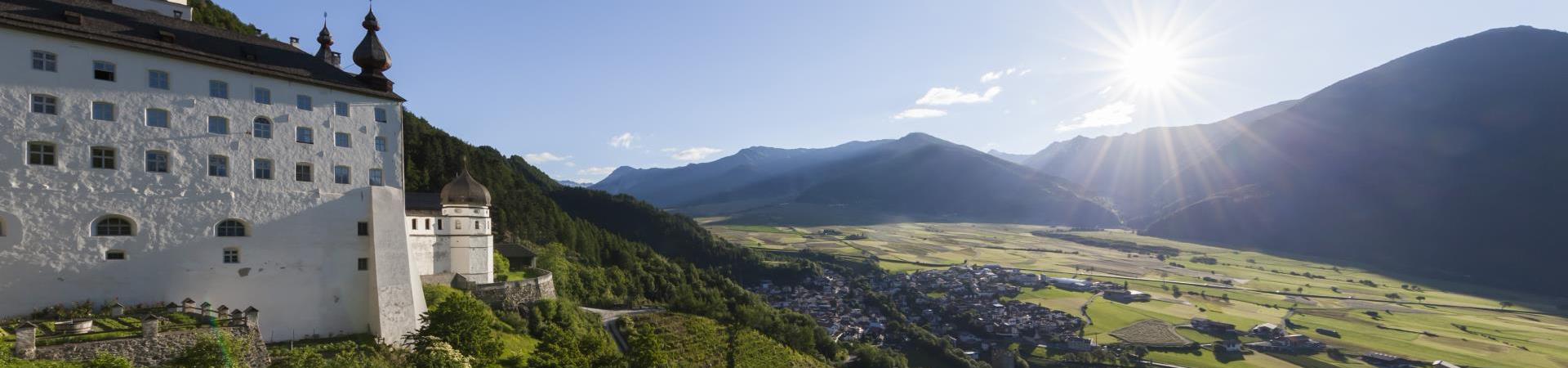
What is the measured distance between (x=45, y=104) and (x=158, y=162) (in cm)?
348

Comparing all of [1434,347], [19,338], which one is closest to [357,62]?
[19,338]

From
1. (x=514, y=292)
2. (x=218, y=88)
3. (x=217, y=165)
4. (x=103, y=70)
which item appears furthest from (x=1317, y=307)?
(x=103, y=70)

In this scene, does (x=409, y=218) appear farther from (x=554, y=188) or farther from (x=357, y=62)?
(x=554, y=188)

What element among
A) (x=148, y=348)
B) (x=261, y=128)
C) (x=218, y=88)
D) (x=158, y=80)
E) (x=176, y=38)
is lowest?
(x=148, y=348)

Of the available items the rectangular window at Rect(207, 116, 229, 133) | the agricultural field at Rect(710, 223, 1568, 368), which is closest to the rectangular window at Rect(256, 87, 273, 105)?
the rectangular window at Rect(207, 116, 229, 133)

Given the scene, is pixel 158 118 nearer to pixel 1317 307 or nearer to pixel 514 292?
pixel 514 292

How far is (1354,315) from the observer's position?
406 feet

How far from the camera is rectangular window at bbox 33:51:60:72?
2369cm

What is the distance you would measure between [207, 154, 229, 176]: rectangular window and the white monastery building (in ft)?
0.13

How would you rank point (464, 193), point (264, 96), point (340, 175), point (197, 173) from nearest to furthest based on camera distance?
1. point (197, 173)
2. point (264, 96)
3. point (340, 175)
4. point (464, 193)

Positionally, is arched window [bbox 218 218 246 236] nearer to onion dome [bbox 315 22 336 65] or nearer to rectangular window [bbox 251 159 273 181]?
rectangular window [bbox 251 159 273 181]

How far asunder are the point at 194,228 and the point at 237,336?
18.8 ft

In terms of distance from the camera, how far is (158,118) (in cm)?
2586

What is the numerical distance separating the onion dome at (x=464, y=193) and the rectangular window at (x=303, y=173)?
12.6 metres
